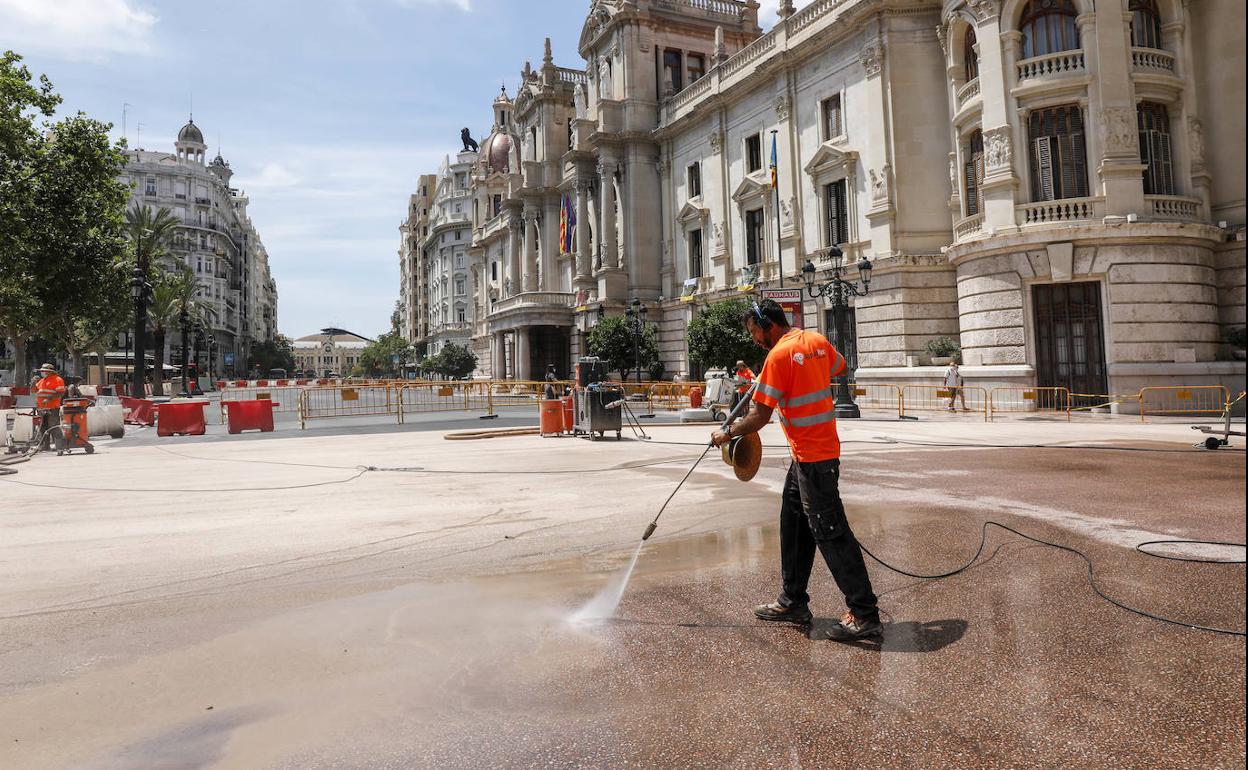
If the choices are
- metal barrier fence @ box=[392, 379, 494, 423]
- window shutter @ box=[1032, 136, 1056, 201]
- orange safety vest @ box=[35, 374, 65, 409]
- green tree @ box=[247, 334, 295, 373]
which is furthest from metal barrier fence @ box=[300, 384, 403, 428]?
green tree @ box=[247, 334, 295, 373]

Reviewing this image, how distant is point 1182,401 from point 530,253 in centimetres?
4583

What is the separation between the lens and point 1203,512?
6883 mm

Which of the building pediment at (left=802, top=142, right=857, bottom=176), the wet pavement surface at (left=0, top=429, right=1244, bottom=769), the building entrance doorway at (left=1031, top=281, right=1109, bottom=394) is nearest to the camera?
the wet pavement surface at (left=0, top=429, right=1244, bottom=769)

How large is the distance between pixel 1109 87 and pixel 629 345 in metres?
22.7

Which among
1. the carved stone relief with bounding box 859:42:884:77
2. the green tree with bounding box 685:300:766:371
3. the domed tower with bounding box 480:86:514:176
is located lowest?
the green tree with bounding box 685:300:766:371

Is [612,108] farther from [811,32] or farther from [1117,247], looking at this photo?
[1117,247]

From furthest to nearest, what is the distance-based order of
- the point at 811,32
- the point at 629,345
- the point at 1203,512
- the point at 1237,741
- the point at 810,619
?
the point at 629,345, the point at 811,32, the point at 1203,512, the point at 810,619, the point at 1237,741

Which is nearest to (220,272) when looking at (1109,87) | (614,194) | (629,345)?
(614,194)

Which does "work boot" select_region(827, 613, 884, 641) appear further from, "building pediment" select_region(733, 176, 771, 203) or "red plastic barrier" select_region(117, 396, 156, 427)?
"building pediment" select_region(733, 176, 771, 203)

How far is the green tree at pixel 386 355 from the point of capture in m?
114

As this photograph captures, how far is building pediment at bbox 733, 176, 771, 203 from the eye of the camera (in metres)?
34.4

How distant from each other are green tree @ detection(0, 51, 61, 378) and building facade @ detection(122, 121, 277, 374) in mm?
45657

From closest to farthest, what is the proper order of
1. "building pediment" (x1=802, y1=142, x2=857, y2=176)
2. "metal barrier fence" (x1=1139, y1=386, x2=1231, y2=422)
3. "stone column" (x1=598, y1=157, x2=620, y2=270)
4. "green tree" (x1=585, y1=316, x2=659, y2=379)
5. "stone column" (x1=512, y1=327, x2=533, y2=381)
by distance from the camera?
"metal barrier fence" (x1=1139, y1=386, x2=1231, y2=422) < "building pediment" (x1=802, y1=142, x2=857, y2=176) < "green tree" (x1=585, y1=316, x2=659, y2=379) < "stone column" (x1=598, y1=157, x2=620, y2=270) < "stone column" (x1=512, y1=327, x2=533, y2=381)

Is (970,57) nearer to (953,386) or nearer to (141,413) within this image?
(953,386)
